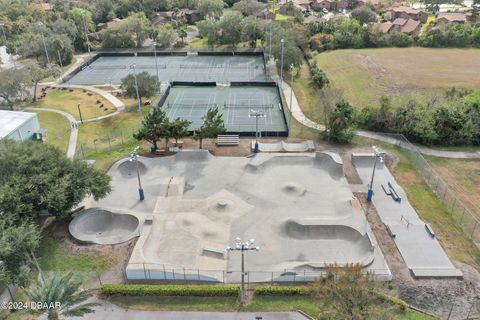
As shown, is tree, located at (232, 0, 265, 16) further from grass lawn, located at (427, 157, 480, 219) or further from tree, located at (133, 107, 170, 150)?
grass lawn, located at (427, 157, 480, 219)

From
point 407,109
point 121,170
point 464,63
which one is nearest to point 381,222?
point 407,109

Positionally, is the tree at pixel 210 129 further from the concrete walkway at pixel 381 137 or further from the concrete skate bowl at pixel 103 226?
the concrete skate bowl at pixel 103 226

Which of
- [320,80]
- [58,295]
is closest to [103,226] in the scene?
[58,295]

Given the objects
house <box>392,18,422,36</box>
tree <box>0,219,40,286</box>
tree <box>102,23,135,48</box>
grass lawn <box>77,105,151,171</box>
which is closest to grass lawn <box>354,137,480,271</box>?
Result: grass lawn <box>77,105,151,171</box>

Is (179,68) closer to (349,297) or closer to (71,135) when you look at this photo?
(71,135)

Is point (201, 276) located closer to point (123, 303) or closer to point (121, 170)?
point (123, 303)

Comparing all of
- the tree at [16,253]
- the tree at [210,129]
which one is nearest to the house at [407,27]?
the tree at [210,129]

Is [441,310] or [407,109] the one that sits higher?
[407,109]
